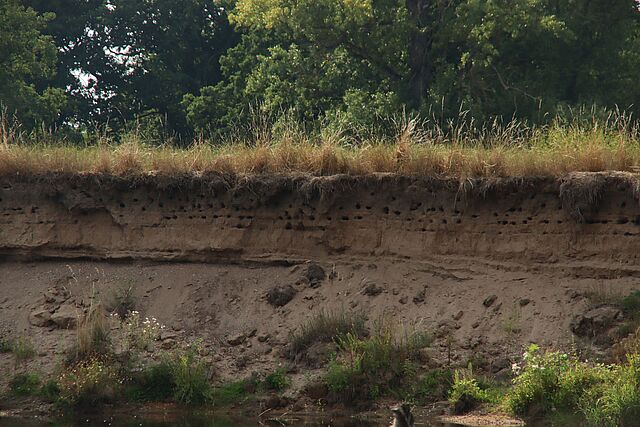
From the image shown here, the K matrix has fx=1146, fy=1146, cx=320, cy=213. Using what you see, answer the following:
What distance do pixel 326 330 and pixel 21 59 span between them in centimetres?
1599

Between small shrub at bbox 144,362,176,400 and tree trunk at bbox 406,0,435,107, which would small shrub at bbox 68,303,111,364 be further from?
tree trunk at bbox 406,0,435,107

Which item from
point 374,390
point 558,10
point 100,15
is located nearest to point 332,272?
point 374,390

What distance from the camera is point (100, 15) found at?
37.0 m

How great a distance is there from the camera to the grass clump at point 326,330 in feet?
52.6

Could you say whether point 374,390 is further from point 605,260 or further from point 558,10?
point 558,10

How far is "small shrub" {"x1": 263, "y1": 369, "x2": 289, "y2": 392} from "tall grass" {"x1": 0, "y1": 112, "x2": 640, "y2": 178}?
134 inches

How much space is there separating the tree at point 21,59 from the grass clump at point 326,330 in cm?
1393

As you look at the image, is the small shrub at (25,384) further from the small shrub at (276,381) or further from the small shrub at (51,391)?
the small shrub at (276,381)

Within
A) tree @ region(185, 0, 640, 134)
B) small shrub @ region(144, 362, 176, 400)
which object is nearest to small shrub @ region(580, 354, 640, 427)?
small shrub @ region(144, 362, 176, 400)

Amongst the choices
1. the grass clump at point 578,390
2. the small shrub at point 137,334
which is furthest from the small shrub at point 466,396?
the small shrub at point 137,334

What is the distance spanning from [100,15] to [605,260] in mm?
24985

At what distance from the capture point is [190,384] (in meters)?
15.4

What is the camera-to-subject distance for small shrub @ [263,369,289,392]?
15602 millimetres

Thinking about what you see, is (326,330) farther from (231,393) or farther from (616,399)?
(616,399)
